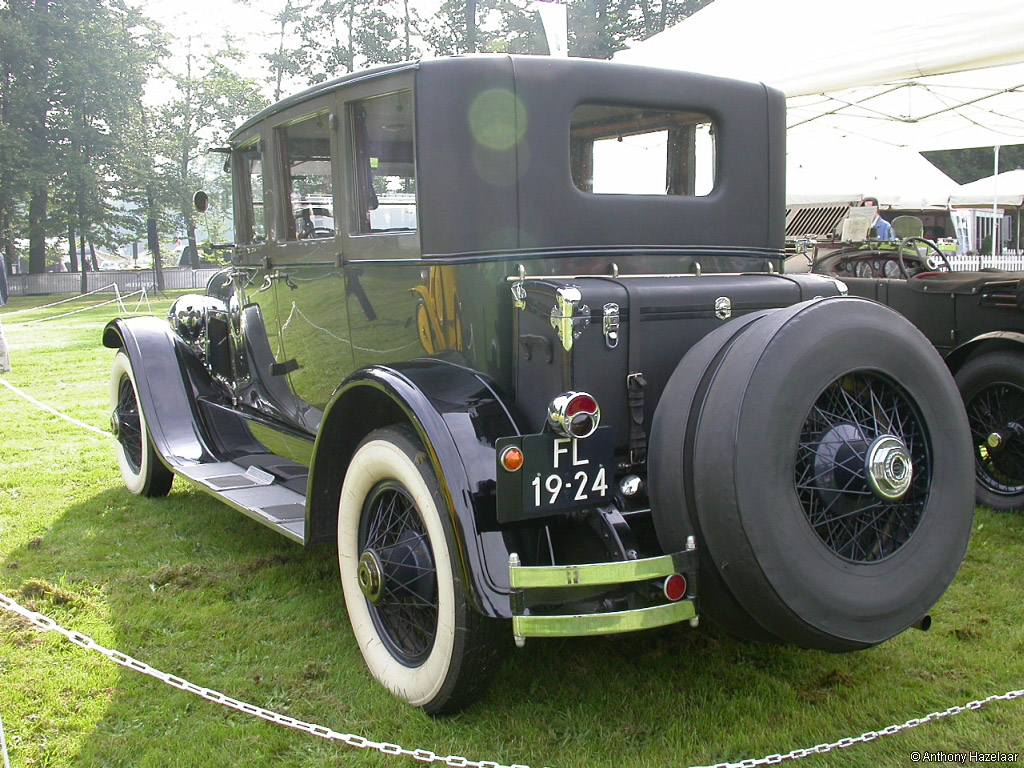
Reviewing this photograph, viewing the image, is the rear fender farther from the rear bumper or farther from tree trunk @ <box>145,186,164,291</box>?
tree trunk @ <box>145,186,164,291</box>

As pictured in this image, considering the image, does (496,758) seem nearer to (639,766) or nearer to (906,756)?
(639,766)

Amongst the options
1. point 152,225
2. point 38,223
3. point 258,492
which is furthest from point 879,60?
point 38,223

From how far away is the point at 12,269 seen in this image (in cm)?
3606

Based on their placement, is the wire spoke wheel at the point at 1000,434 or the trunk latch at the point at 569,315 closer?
the trunk latch at the point at 569,315

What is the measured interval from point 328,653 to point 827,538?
1844 mm

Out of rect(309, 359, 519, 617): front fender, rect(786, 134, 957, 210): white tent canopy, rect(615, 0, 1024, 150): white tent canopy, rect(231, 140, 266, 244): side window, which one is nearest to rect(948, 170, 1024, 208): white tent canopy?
rect(786, 134, 957, 210): white tent canopy

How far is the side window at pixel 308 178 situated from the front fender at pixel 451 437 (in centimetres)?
87

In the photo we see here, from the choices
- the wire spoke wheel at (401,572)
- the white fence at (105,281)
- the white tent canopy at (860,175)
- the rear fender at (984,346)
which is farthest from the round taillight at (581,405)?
the white fence at (105,281)

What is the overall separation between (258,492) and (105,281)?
31.5 m

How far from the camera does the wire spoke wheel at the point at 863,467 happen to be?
2443 millimetres

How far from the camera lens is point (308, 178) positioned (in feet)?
12.5

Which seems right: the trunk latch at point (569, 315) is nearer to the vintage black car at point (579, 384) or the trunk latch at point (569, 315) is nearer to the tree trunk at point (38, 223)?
the vintage black car at point (579, 384)

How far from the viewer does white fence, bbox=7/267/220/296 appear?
31.4 m

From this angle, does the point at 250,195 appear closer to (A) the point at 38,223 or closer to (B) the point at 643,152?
(B) the point at 643,152
